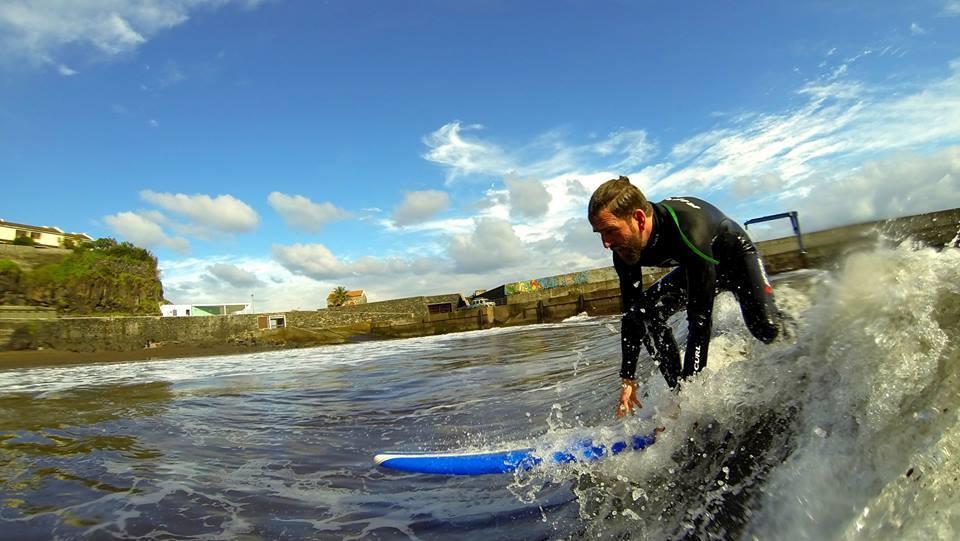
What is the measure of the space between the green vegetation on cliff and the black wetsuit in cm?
4321

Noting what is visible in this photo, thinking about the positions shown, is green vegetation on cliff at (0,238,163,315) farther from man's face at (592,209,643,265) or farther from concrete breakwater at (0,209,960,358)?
man's face at (592,209,643,265)

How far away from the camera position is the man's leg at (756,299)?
351 centimetres

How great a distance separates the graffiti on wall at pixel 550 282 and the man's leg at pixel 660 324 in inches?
1324

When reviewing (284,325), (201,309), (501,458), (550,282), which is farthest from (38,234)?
(501,458)

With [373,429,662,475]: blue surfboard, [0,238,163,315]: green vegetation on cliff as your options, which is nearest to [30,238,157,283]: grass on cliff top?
[0,238,163,315]: green vegetation on cliff

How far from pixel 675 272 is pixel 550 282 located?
123ft

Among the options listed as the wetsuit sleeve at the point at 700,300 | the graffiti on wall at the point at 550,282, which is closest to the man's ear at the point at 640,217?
the wetsuit sleeve at the point at 700,300

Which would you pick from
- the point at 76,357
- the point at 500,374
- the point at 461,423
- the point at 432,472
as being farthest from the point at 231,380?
the point at 76,357

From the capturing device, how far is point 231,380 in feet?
35.0

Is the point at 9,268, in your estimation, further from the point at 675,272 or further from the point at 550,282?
the point at 675,272

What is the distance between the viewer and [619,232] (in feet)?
10.2

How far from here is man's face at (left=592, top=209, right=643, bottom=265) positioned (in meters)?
3.08

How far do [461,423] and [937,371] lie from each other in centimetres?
384

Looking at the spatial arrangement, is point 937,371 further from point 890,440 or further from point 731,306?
point 731,306
